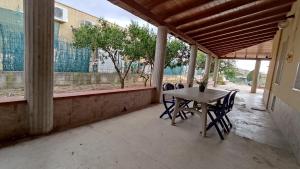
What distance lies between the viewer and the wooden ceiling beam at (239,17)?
4629mm

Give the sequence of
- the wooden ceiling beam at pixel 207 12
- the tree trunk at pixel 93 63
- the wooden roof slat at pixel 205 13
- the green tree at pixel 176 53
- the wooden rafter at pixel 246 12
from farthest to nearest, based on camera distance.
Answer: the green tree at pixel 176 53 → the tree trunk at pixel 93 63 → the wooden rafter at pixel 246 12 → the wooden ceiling beam at pixel 207 12 → the wooden roof slat at pixel 205 13

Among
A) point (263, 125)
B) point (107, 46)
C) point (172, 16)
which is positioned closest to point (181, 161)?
point (263, 125)

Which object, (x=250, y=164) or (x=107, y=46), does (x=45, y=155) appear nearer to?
(x=250, y=164)

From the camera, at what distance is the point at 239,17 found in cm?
504

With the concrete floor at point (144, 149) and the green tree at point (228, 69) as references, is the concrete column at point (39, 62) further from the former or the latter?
the green tree at point (228, 69)

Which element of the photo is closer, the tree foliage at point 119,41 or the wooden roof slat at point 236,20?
the wooden roof slat at point 236,20

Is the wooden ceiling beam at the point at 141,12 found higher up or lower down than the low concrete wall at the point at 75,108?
higher up

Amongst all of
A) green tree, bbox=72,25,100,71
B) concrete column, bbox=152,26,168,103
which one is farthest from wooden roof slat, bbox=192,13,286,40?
green tree, bbox=72,25,100,71

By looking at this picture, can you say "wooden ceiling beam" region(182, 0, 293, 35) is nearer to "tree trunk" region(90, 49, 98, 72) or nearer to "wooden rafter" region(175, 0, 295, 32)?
"wooden rafter" region(175, 0, 295, 32)

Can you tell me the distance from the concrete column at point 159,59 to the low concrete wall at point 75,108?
25.7 inches

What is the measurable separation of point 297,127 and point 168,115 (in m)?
2.40

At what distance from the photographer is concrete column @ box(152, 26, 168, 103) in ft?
16.8

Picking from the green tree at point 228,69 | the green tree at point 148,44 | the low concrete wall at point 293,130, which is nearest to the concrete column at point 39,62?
the green tree at point 148,44

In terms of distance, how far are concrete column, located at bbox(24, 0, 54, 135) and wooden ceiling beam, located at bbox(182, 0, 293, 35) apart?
413 centimetres
